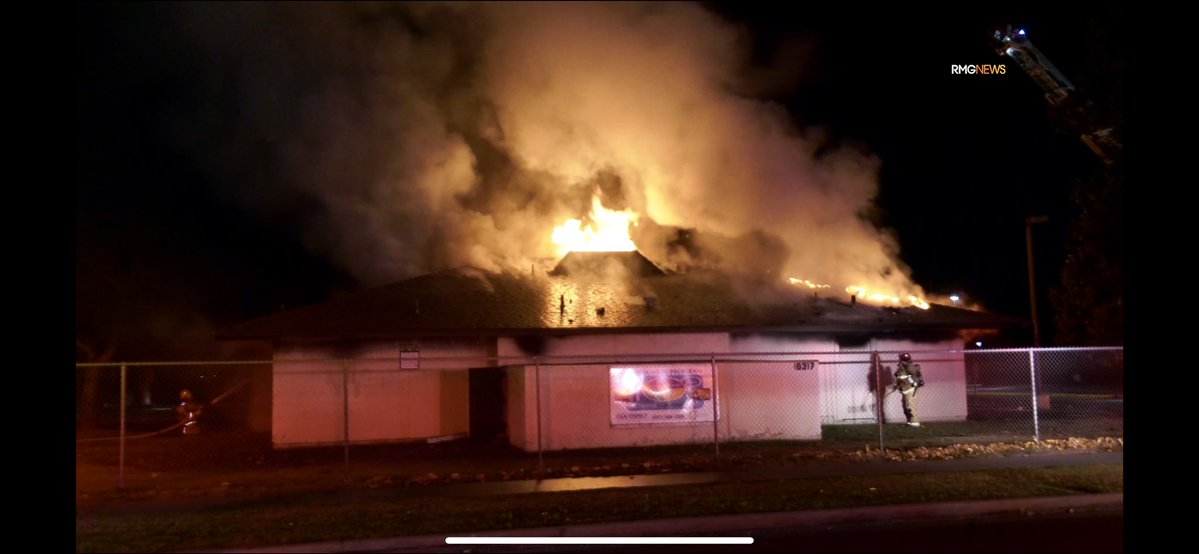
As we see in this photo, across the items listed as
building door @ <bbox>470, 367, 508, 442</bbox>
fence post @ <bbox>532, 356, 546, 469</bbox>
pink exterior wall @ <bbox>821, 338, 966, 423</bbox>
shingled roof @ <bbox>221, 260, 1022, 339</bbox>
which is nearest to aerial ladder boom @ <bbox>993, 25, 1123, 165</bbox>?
shingled roof @ <bbox>221, 260, 1022, 339</bbox>

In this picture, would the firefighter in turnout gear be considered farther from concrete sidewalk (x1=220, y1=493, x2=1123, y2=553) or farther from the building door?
the building door

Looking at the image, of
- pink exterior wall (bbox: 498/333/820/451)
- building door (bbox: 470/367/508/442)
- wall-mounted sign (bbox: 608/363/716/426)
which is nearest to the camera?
pink exterior wall (bbox: 498/333/820/451)

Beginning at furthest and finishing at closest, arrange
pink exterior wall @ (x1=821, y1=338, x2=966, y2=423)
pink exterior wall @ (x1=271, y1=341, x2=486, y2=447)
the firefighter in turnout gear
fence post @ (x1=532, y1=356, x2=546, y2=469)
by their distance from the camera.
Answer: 1. pink exterior wall @ (x1=821, y1=338, x2=966, y2=423)
2. the firefighter in turnout gear
3. pink exterior wall @ (x1=271, y1=341, x2=486, y2=447)
4. fence post @ (x1=532, y1=356, x2=546, y2=469)

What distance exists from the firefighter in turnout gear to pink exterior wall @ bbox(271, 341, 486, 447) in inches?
307

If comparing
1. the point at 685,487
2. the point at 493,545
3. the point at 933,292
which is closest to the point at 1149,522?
the point at 493,545

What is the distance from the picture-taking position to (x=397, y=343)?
54.3ft

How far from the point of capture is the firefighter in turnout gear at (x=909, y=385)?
17.6 m

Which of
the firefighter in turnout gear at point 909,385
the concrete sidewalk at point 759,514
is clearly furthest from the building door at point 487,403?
the firefighter in turnout gear at point 909,385

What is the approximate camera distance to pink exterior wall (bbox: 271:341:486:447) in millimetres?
16391

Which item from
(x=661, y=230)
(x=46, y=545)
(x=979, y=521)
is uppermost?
(x=661, y=230)

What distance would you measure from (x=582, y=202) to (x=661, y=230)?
2283 millimetres

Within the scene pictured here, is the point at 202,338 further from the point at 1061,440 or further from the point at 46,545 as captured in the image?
the point at 46,545

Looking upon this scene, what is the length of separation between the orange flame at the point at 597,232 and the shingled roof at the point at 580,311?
2.11 meters

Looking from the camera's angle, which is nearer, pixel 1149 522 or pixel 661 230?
pixel 1149 522
